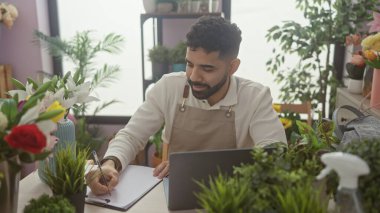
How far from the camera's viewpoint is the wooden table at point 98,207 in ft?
3.53

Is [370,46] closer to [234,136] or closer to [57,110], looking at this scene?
[234,136]

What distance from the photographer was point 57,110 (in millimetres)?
791

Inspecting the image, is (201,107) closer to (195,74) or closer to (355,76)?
(195,74)

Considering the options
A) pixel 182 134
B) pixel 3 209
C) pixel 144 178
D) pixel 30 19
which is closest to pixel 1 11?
pixel 30 19

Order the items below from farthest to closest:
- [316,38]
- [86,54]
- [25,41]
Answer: [25,41], [86,54], [316,38]

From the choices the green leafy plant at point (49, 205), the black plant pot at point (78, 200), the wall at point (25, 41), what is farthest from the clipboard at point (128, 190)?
the wall at point (25, 41)

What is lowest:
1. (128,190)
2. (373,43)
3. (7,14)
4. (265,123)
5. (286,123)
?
(286,123)

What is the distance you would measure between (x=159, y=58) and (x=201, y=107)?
1079 millimetres

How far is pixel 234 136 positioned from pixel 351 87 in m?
1.05

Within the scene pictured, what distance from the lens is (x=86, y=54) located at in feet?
9.25

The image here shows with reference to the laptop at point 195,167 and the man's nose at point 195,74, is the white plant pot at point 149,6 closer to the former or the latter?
the man's nose at point 195,74

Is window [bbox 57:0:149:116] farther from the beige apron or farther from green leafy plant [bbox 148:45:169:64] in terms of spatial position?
the beige apron

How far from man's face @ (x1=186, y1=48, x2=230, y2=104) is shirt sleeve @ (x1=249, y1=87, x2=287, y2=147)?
198 mm

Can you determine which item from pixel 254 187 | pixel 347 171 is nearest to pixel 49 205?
pixel 254 187
